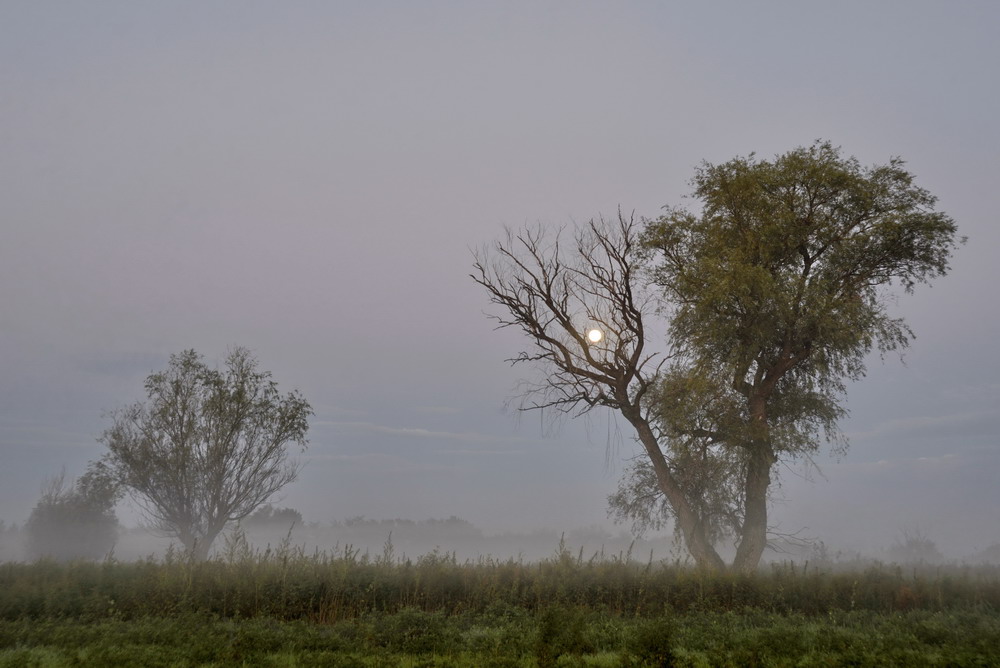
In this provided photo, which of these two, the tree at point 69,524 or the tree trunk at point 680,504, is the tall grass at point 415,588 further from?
the tree at point 69,524

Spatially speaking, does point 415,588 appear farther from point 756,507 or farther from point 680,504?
point 756,507

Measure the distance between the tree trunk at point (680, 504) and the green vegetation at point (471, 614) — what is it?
211 inches

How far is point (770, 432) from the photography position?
66.1 feet

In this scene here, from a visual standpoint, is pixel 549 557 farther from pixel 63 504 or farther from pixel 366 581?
pixel 63 504

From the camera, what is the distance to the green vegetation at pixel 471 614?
860 cm

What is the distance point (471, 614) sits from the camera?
11.6 m

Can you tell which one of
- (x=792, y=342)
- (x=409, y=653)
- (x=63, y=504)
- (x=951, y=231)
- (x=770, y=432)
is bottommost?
(x=63, y=504)

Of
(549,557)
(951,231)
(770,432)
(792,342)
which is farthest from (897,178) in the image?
(549,557)

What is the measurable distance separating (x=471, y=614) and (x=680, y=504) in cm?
1203

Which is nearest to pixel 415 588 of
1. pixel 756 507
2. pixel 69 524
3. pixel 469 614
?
pixel 469 614

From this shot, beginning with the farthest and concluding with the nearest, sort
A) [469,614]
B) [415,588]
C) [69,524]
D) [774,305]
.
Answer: [69,524] < [774,305] < [415,588] < [469,614]

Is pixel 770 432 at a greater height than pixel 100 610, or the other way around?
pixel 770 432

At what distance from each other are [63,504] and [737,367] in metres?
64.0

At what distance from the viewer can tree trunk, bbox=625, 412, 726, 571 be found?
21.0 meters
